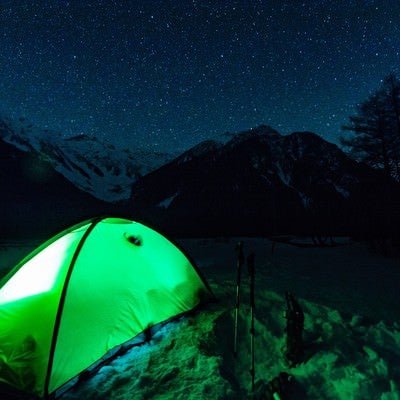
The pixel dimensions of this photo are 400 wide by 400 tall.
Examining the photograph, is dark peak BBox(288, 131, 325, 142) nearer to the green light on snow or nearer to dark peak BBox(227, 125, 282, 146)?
dark peak BBox(227, 125, 282, 146)

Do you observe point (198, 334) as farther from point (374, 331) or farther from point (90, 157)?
point (90, 157)

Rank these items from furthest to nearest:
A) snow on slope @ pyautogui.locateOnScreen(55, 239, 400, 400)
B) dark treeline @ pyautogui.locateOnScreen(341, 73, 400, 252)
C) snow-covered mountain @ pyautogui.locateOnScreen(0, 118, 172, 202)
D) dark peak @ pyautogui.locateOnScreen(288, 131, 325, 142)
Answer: snow-covered mountain @ pyautogui.locateOnScreen(0, 118, 172, 202) → dark peak @ pyautogui.locateOnScreen(288, 131, 325, 142) → dark treeline @ pyautogui.locateOnScreen(341, 73, 400, 252) → snow on slope @ pyautogui.locateOnScreen(55, 239, 400, 400)

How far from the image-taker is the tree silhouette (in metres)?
20.7

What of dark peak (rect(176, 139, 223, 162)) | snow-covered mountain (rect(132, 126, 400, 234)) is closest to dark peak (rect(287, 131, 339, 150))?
snow-covered mountain (rect(132, 126, 400, 234))

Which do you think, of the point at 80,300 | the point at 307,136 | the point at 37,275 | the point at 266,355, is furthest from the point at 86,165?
the point at 266,355

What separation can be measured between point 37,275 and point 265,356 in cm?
327

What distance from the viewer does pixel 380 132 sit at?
69.9 ft

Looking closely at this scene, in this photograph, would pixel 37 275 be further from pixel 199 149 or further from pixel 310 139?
pixel 199 149

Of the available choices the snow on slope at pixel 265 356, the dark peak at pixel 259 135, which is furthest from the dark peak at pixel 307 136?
the snow on slope at pixel 265 356

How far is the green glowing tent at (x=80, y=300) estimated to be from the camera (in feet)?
10.9

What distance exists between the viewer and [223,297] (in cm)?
621

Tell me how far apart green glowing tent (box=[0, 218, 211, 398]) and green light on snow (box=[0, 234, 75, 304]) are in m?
0.01

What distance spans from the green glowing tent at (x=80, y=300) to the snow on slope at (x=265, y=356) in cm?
31

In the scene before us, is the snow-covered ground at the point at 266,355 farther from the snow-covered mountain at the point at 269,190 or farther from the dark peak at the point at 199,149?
the dark peak at the point at 199,149
